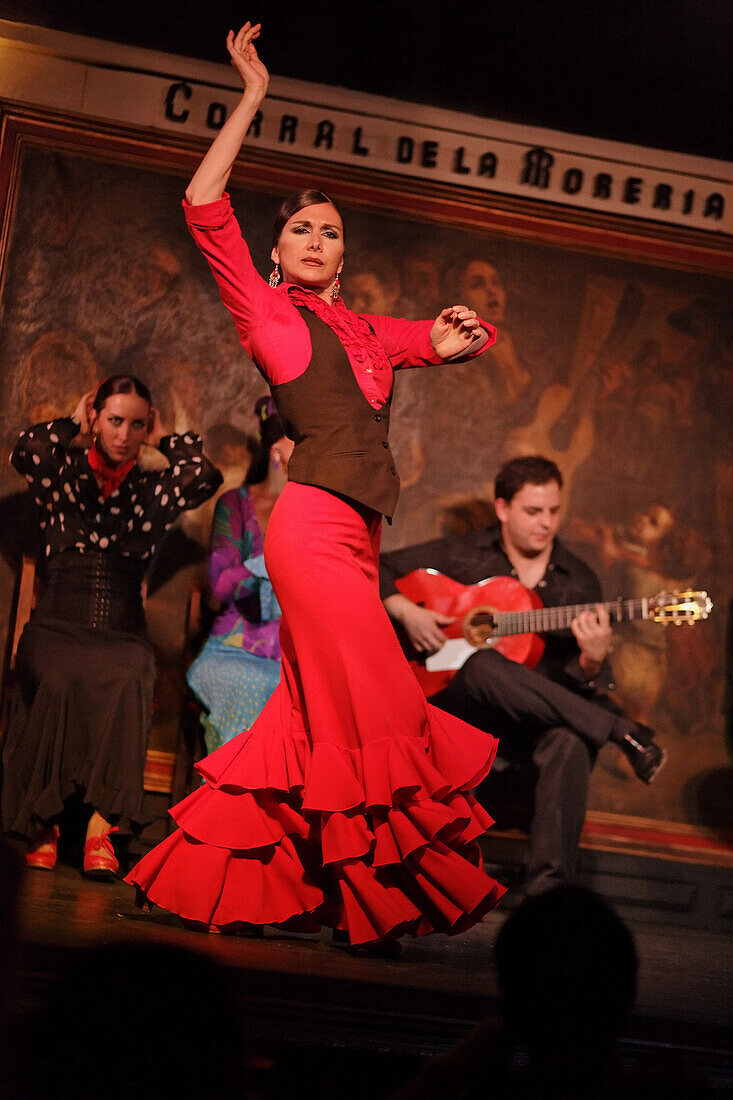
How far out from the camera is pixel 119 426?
420cm

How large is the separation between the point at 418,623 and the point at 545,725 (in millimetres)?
592

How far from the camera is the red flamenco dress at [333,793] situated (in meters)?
2.36

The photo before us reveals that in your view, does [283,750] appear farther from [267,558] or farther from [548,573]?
[548,573]

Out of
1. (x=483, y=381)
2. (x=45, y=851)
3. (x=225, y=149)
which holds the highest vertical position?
(x=483, y=381)

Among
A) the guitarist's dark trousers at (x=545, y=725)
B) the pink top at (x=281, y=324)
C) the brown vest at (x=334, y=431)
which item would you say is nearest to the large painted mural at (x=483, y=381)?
the guitarist's dark trousers at (x=545, y=725)

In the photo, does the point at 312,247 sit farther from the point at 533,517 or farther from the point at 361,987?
the point at 533,517

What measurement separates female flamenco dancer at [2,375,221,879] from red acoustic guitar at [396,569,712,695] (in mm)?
960

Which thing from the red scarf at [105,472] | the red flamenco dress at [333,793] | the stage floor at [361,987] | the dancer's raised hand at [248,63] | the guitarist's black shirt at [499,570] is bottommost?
the stage floor at [361,987]

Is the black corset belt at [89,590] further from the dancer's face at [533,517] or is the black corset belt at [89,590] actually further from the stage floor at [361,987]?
the dancer's face at [533,517]

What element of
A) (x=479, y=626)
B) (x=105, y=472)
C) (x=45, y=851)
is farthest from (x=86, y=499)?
(x=479, y=626)

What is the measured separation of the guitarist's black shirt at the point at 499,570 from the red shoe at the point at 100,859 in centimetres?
139

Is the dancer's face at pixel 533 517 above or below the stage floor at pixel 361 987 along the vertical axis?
above

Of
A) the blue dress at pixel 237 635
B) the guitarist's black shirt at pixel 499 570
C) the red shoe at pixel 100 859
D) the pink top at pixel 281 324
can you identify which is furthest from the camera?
the guitarist's black shirt at pixel 499 570

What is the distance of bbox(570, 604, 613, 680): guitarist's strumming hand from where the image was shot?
429cm
